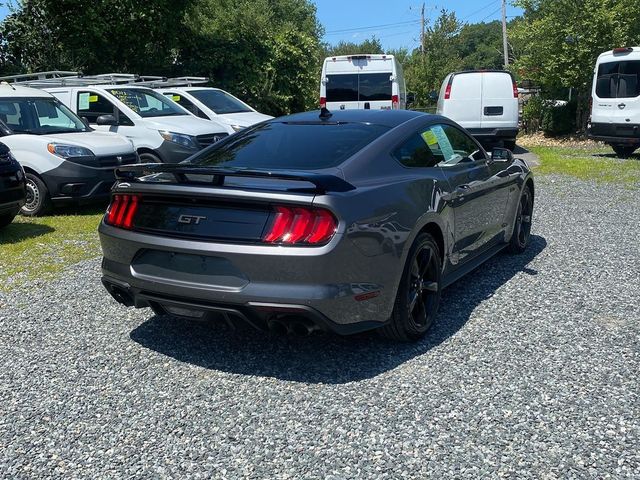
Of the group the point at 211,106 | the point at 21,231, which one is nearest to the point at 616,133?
the point at 211,106

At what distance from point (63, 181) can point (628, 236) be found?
284 inches

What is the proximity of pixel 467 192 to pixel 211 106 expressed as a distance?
9.96 m

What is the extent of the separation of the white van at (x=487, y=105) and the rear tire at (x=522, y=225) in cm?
977

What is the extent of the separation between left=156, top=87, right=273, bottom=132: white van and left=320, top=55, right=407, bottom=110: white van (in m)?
2.93

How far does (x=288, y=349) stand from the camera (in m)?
4.37

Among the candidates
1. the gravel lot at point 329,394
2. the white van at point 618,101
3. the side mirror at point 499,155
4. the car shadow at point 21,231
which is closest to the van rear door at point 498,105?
→ the white van at point 618,101

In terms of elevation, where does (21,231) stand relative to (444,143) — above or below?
below

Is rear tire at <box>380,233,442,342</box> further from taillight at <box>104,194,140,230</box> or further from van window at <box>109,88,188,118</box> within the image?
van window at <box>109,88,188,118</box>

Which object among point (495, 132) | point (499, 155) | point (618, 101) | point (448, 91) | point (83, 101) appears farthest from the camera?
point (448, 91)

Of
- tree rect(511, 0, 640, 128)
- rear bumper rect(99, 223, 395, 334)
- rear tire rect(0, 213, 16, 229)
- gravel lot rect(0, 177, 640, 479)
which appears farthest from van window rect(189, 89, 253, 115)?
tree rect(511, 0, 640, 128)

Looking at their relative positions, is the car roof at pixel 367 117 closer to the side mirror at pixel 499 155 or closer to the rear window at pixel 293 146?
the rear window at pixel 293 146

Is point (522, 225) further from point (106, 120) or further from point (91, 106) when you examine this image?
point (91, 106)

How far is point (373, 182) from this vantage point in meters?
4.14

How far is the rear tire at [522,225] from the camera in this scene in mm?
6648
